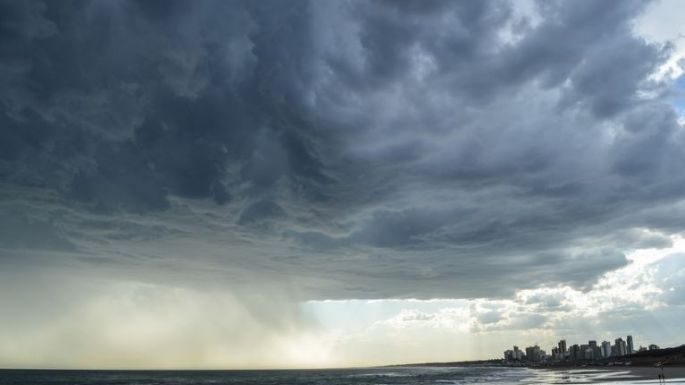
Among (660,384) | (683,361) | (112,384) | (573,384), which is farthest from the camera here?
(683,361)

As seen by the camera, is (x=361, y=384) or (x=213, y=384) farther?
(x=213, y=384)

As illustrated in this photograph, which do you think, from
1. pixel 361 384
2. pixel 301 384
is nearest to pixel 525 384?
pixel 361 384

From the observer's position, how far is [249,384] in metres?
118

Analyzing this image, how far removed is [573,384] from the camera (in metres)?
78.5

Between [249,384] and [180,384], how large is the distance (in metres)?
17.2

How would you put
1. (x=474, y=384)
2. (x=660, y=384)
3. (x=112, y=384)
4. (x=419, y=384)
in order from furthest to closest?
(x=112, y=384) → (x=419, y=384) → (x=474, y=384) → (x=660, y=384)

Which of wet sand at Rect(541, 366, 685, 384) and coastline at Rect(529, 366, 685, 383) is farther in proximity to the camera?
coastline at Rect(529, 366, 685, 383)

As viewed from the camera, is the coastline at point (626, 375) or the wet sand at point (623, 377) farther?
the coastline at point (626, 375)

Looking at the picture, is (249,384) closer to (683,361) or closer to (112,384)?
(112,384)

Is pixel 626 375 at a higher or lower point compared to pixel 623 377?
lower

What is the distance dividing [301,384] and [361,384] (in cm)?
1305

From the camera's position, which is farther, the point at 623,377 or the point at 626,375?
the point at 626,375

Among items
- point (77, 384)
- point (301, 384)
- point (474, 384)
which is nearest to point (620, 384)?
point (474, 384)

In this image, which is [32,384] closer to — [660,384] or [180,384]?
[180,384]
